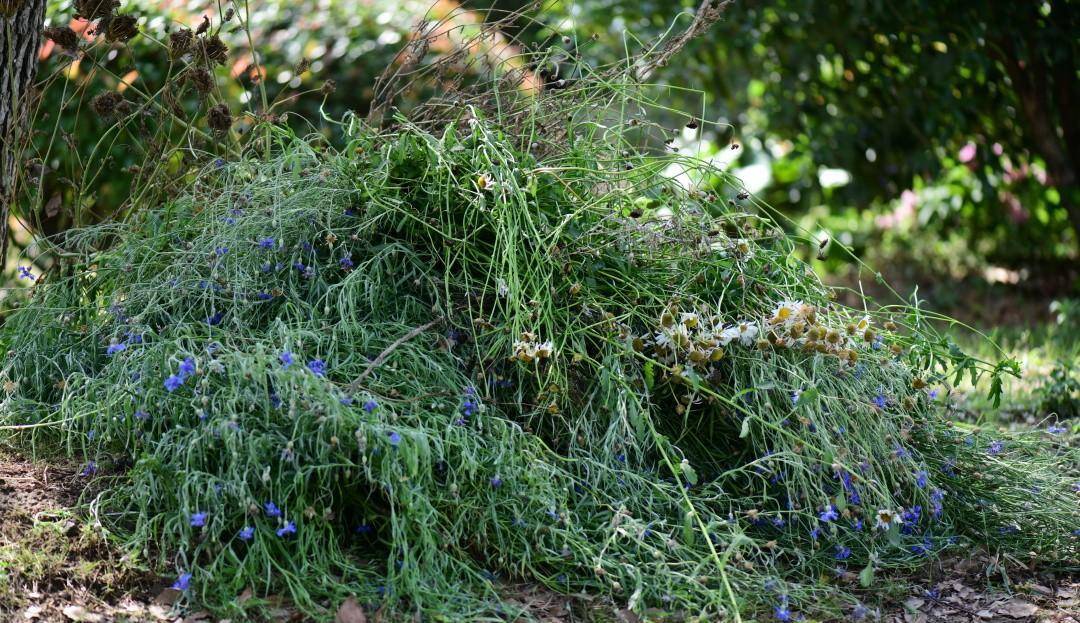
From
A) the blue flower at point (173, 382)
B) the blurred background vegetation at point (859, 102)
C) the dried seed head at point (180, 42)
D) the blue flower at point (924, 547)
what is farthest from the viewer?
the blurred background vegetation at point (859, 102)

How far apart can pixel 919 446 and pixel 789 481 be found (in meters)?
0.58

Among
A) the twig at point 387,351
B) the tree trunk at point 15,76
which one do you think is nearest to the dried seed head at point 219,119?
the tree trunk at point 15,76

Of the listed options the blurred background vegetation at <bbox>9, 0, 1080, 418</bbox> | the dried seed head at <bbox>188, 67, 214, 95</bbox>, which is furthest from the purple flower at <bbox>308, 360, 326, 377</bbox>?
the blurred background vegetation at <bbox>9, 0, 1080, 418</bbox>

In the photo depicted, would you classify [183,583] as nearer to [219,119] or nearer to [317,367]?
[317,367]

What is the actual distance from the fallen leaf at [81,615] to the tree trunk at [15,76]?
137 centimetres

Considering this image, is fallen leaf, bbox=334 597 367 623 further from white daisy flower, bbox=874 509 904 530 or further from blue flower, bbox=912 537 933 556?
blue flower, bbox=912 537 933 556

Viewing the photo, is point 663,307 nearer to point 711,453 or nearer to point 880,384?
point 711,453

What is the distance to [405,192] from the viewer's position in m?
2.81

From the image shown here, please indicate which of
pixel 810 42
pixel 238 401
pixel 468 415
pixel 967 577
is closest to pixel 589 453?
pixel 468 415

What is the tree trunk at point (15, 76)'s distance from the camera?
9.59ft

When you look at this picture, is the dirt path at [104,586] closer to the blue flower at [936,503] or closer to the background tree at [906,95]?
the blue flower at [936,503]

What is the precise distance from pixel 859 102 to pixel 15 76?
167 inches

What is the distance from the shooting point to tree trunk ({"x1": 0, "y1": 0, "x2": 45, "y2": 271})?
2.92 metres

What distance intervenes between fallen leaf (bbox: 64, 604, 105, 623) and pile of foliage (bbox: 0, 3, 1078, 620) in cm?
17
